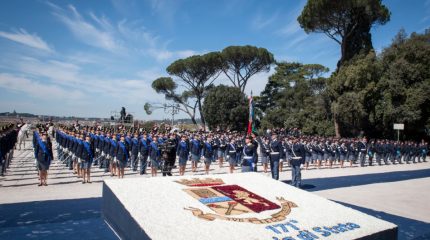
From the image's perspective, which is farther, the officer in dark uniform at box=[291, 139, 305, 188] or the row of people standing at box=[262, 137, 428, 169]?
the row of people standing at box=[262, 137, 428, 169]

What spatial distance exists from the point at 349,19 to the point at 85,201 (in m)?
29.5

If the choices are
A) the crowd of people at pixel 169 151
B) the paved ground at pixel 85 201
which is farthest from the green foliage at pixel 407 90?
the paved ground at pixel 85 201

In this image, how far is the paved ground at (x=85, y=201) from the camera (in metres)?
5.61

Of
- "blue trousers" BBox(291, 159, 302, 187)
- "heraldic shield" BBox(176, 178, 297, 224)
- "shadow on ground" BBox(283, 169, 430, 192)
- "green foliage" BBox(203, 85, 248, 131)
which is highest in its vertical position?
"green foliage" BBox(203, 85, 248, 131)

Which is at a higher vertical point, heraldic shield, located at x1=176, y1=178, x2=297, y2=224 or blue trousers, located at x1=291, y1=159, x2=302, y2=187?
heraldic shield, located at x1=176, y1=178, x2=297, y2=224

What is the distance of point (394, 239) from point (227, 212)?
2346mm

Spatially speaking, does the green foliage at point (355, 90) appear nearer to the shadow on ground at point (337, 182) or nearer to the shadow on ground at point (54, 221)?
the shadow on ground at point (337, 182)

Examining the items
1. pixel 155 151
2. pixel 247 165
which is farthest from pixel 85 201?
pixel 247 165

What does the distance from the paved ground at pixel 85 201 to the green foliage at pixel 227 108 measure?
24.1 m

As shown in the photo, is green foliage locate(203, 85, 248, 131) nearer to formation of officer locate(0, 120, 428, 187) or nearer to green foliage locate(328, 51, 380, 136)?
green foliage locate(328, 51, 380, 136)

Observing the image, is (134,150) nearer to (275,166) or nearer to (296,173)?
(275,166)

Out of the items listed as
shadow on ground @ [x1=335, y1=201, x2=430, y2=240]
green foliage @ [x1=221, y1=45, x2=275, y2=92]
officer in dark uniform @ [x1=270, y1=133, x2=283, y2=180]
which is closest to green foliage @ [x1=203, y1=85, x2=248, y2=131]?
green foliage @ [x1=221, y1=45, x2=275, y2=92]

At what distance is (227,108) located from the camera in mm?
37719

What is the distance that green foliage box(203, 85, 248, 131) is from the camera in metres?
37.5
